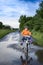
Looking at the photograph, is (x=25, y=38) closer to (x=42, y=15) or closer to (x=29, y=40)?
(x=29, y=40)

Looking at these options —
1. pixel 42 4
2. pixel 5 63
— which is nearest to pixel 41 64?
pixel 5 63

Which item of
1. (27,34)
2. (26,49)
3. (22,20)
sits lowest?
(22,20)

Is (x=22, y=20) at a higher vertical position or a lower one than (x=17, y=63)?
lower

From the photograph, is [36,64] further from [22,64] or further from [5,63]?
[5,63]

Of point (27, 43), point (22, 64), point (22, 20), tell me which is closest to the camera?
point (22, 64)

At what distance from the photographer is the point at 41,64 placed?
29.4 feet

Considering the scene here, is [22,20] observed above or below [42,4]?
below

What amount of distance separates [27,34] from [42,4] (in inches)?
2011

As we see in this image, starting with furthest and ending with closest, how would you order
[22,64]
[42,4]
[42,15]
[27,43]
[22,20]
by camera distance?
1. [22,20]
2. [42,4]
3. [42,15]
4. [27,43]
5. [22,64]

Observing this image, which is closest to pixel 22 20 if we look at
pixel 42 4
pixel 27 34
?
pixel 42 4

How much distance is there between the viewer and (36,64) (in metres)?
8.89

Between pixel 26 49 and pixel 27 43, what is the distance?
49 cm

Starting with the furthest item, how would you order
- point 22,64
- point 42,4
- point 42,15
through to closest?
1. point 42,4
2. point 42,15
3. point 22,64

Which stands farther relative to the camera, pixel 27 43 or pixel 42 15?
pixel 42 15
